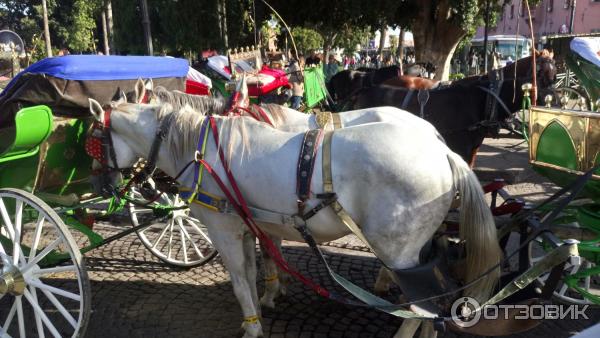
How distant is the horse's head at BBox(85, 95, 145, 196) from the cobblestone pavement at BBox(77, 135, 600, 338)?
101 cm

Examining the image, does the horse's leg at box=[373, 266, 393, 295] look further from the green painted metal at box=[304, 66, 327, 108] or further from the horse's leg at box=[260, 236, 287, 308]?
the green painted metal at box=[304, 66, 327, 108]

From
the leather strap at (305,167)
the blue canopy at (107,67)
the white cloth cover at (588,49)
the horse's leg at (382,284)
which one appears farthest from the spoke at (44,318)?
the white cloth cover at (588,49)

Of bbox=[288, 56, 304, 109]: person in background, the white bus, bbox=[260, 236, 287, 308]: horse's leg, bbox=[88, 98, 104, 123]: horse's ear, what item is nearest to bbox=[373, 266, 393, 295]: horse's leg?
bbox=[260, 236, 287, 308]: horse's leg

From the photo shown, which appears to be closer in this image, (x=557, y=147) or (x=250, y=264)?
(x=557, y=147)

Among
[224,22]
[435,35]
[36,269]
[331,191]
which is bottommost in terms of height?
[36,269]

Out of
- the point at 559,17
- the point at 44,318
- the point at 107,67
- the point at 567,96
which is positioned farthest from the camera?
the point at 559,17

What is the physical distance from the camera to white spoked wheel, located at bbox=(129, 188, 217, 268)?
4.27m

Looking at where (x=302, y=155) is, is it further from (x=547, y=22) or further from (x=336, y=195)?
(x=547, y=22)

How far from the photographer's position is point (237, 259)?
2.89 metres

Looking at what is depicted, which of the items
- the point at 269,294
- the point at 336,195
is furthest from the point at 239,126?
the point at 269,294

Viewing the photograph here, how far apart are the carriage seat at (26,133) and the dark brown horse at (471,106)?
12.3 feet

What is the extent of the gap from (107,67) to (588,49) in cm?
327

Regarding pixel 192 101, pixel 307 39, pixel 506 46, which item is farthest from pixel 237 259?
pixel 307 39

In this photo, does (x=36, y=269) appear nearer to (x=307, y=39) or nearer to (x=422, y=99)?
(x=422, y=99)
